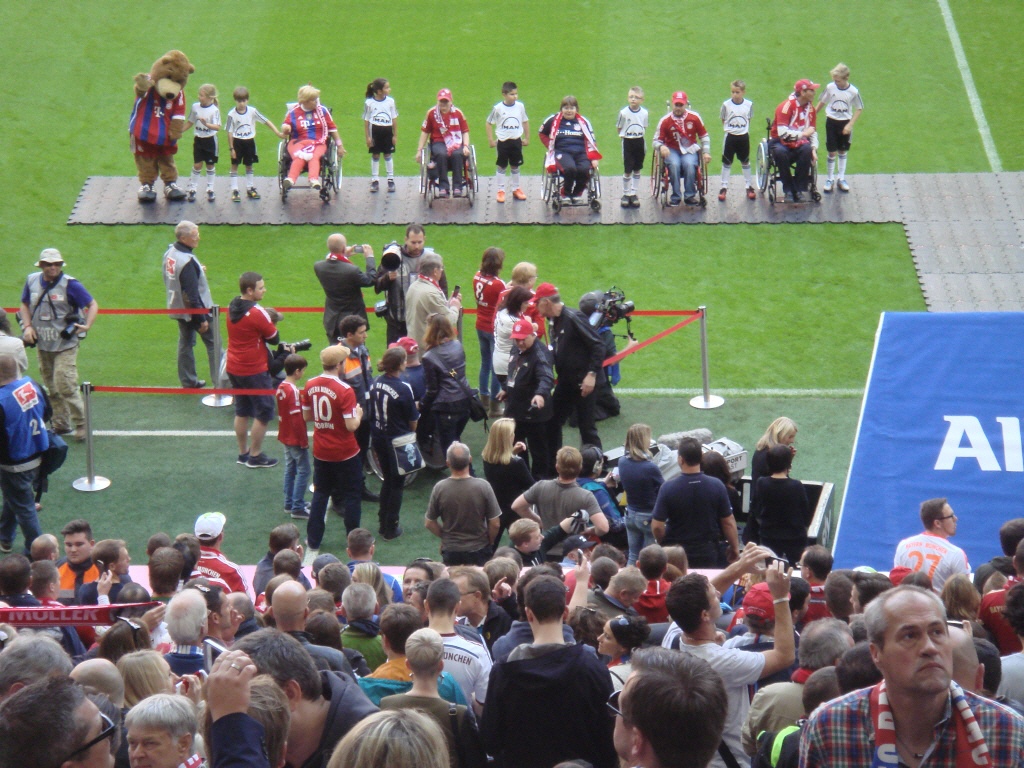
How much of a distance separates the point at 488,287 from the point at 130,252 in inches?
243

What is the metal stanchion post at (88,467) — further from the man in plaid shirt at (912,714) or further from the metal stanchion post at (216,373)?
the man in plaid shirt at (912,714)

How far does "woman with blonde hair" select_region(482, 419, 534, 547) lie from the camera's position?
9.76 meters

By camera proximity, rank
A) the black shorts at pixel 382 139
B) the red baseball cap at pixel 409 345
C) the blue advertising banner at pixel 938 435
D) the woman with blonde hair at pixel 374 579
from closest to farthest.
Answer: the woman with blonde hair at pixel 374 579 < the blue advertising banner at pixel 938 435 < the red baseball cap at pixel 409 345 < the black shorts at pixel 382 139

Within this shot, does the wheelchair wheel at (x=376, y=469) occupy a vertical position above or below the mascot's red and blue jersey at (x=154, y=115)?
below

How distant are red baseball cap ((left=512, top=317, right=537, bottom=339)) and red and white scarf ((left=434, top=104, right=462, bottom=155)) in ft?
19.9

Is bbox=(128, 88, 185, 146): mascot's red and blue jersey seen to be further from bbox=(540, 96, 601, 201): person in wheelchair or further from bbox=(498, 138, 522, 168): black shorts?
bbox=(540, 96, 601, 201): person in wheelchair

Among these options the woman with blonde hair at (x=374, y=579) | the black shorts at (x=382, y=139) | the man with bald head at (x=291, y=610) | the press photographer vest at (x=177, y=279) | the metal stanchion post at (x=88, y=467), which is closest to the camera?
the man with bald head at (x=291, y=610)

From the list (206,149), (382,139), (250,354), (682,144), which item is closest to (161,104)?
(206,149)

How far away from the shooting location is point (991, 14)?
2191 cm

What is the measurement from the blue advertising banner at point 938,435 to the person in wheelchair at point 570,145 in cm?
568

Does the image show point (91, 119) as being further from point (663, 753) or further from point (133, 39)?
point (663, 753)

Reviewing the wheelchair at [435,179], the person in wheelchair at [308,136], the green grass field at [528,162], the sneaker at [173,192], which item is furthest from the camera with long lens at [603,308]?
the sneaker at [173,192]

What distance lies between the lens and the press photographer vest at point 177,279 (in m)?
12.7

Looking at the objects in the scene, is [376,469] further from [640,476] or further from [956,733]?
[956,733]
